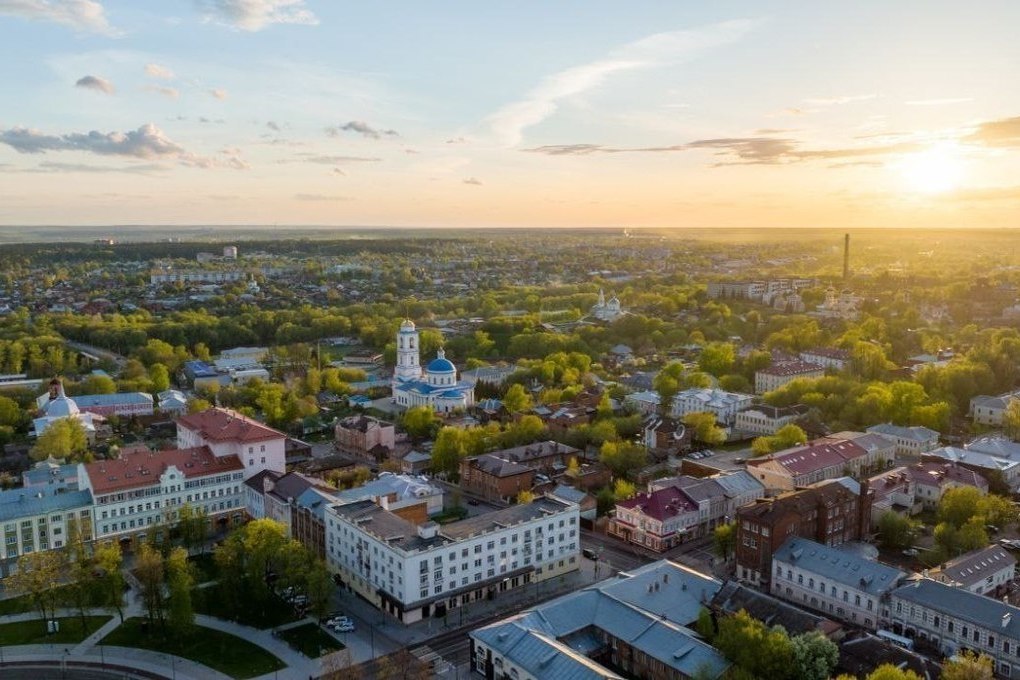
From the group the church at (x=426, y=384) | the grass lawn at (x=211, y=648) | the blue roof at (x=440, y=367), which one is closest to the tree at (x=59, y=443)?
the grass lawn at (x=211, y=648)

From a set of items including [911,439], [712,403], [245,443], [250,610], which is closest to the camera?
[250,610]

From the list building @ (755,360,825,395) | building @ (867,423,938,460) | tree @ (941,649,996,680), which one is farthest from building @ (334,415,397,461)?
tree @ (941,649,996,680)

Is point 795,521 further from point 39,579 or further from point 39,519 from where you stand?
point 39,519

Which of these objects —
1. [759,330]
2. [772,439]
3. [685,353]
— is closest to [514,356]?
[685,353]

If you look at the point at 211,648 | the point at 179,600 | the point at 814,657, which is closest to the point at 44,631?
the point at 179,600

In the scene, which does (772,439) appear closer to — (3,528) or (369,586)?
(369,586)

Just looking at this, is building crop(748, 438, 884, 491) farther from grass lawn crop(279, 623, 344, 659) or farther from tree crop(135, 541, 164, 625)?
tree crop(135, 541, 164, 625)
